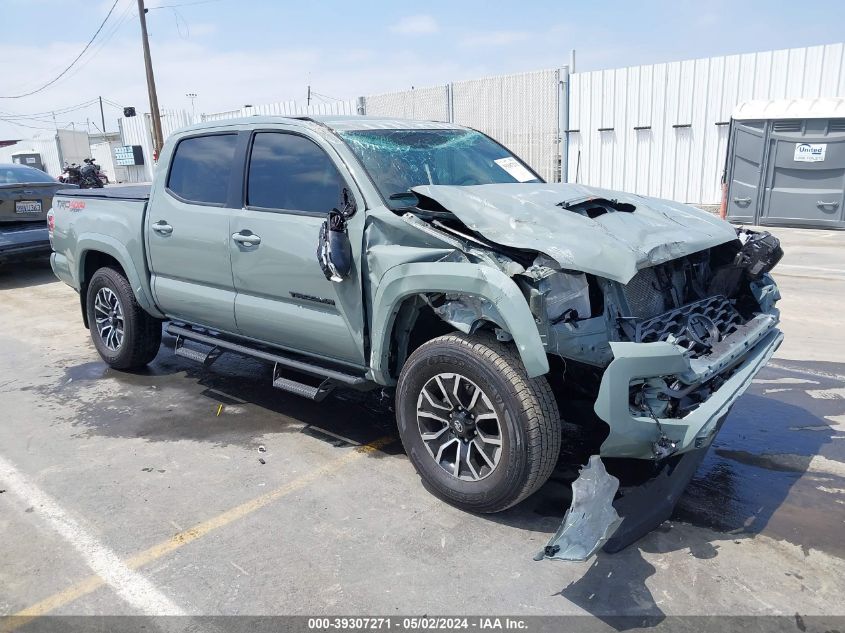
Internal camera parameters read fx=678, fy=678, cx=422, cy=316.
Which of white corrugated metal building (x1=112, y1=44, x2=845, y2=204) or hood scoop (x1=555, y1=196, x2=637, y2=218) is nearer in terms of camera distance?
hood scoop (x1=555, y1=196, x2=637, y2=218)

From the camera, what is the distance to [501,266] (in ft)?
10.2

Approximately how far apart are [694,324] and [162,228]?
3632mm

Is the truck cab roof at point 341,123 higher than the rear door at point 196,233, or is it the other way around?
the truck cab roof at point 341,123

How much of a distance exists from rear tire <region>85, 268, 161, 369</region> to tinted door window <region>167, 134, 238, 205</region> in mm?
1094

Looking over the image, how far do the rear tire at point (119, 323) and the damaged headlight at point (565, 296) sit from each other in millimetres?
→ 3778

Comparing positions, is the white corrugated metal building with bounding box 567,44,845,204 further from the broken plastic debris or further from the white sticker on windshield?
the broken plastic debris

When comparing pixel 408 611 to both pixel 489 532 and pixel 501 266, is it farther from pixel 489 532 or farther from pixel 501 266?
pixel 501 266

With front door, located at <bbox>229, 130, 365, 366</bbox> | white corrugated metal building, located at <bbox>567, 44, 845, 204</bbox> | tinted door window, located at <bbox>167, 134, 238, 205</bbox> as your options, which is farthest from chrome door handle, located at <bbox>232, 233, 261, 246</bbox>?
white corrugated metal building, located at <bbox>567, 44, 845, 204</bbox>

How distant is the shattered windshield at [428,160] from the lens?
12.8 ft

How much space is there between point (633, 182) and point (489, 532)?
628 inches

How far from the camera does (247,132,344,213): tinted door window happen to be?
13.0 ft

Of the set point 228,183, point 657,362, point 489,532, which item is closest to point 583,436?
point 489,532

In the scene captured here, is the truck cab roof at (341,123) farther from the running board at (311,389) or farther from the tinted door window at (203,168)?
the running board at (311,389)

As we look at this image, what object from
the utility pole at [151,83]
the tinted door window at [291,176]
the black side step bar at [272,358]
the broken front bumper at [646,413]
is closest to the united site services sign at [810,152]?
the broken front bumper at [646,413]
